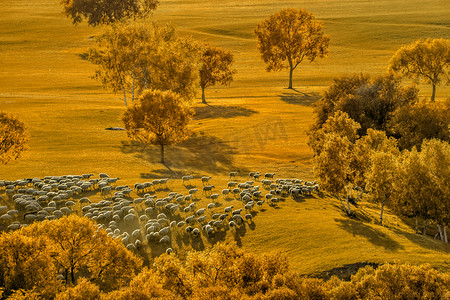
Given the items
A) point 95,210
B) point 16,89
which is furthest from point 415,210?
point 16,89

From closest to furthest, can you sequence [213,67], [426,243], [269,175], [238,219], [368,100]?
1. [426,243]
2. [238,219]
3. [269,175]
4. [368,100]
5. [213,67]

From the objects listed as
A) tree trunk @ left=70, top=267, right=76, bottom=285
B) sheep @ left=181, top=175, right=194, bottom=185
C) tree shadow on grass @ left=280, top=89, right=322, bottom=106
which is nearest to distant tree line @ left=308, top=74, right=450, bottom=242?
sheep @ left=181, top=175, right=194, bottom=185

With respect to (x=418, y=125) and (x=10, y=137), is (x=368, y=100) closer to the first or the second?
(x=418, y=125)

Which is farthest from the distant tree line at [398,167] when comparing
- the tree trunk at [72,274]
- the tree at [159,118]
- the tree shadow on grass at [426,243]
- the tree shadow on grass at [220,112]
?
the tree shadow on grass at [220,112]

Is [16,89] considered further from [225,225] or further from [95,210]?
[225,225]

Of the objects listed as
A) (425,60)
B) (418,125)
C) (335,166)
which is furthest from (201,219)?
(425,60)

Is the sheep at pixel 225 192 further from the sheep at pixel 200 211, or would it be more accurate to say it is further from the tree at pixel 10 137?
the tree at pixel 10 137
